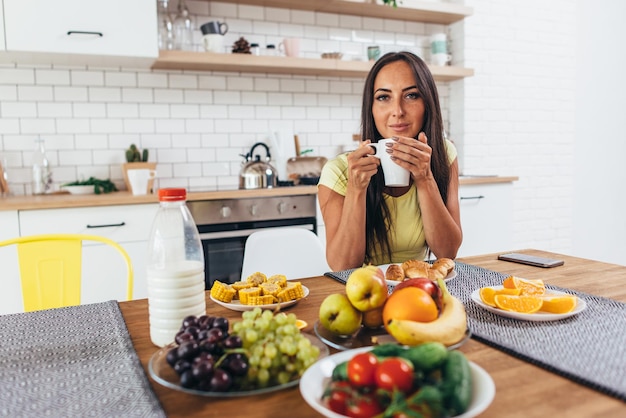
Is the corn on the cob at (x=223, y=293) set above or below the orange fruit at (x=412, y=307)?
below

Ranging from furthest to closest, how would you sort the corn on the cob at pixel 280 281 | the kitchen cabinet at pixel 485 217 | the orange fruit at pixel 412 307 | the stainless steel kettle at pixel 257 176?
the kitchen cabinet at pixel 485 217 → the stainless steel kettle at pixel 257 176 → the corn on the cob at pixel 280 281 → the orange fruit at pixel 412 307

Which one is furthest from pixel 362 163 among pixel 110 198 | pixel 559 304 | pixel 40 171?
pixel 40 171

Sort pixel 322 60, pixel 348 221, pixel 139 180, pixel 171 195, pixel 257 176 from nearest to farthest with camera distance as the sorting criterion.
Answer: pixel 171 195 → pixel 348 221 → pixel 139 180 → pixel 257 176 → pixel 322 60

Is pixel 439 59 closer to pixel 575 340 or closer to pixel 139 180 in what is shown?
pixel 139 180

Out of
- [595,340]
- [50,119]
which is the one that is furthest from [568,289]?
[50,119]

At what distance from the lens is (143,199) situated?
2670 millimetres

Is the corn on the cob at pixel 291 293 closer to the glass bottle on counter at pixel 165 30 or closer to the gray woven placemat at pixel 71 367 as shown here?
the gray woven placemat at pixel 71 367

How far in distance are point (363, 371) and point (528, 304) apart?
0.56 metres

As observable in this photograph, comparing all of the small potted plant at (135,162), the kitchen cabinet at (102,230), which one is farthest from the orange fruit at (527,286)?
the small potted plant at (135,162)

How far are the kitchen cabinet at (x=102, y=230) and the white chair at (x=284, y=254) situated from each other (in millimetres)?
970

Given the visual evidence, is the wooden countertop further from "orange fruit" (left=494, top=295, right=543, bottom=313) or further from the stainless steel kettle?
"orange fruit" (left=494, top=295, right=543, bottom=313)

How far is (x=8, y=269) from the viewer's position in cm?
248

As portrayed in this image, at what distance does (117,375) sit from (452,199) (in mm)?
1420

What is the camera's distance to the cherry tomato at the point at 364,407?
611 millimetres
